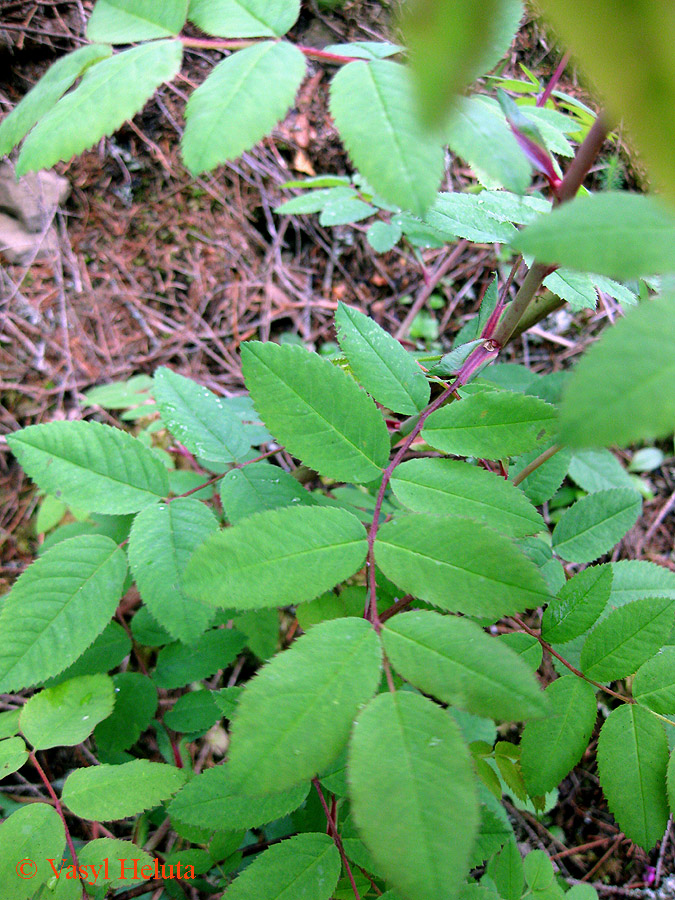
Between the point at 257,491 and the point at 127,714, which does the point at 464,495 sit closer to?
the point at 257,491

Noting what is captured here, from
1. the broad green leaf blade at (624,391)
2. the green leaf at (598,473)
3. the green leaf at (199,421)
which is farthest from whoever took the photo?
the green leaf at (598,473)

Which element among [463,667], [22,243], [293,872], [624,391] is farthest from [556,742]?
[22,243]

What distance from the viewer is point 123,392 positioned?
6.19 feet

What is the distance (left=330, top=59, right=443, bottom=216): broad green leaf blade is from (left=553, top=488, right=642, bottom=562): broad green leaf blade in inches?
37.3

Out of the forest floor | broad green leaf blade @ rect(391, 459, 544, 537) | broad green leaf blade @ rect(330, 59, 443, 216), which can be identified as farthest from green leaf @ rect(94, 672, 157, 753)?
the forest floor

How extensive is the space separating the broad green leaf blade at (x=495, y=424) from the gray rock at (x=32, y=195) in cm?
251

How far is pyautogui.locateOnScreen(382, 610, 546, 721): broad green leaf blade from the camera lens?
0.62 meters

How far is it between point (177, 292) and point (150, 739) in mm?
1964

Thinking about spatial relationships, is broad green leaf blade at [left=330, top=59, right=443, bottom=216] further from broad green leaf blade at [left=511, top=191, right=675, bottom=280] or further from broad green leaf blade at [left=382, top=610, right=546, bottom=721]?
broad green leaf blade at [left=382, top=610, right=546, bottom=721]

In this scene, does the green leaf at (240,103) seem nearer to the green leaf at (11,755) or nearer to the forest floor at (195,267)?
the green leaf at (11,755)

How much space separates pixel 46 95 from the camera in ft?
2.33

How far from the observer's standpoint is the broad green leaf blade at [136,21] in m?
0.73

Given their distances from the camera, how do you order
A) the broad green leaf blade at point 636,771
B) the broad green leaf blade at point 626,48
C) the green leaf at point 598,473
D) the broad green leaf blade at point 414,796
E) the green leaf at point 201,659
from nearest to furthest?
the broad green leaf blade at point 626,48 < the broad green leaf blade at point 414,796 < the broad green leaf blade at point 636,771 < the green leaf at point 201,659 < the green leaf at point 598,473

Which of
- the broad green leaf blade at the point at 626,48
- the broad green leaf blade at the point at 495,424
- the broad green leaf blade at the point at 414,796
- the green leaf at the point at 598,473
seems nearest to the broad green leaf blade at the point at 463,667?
the broad green leaf blade at the point at 414,796
